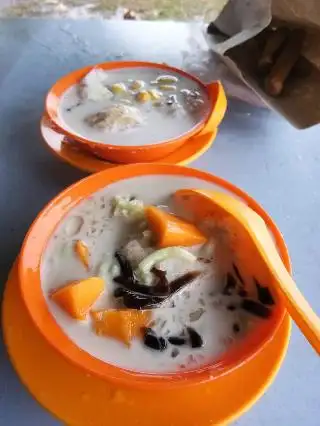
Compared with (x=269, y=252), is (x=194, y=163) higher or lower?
lower

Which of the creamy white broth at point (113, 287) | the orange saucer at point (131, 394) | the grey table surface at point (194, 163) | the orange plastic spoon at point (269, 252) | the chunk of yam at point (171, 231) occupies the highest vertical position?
the orange plastic spoon at point (269, 252)

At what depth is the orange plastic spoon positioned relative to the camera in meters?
0.51

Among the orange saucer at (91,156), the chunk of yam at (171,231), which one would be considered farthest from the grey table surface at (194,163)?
→ the chunk of yam at (171,231)

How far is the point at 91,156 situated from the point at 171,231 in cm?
27

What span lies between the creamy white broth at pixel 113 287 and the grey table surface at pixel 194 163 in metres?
0.10

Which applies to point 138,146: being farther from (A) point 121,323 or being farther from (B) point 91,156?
(A) point 121,323

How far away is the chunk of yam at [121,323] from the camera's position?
52 centimetres

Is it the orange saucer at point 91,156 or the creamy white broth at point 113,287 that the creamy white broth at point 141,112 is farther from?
the creamy white broth at point 113,287

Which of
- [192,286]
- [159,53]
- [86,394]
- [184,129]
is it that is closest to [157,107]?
[184,129]

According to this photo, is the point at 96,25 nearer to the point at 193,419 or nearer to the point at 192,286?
the point at 192,286

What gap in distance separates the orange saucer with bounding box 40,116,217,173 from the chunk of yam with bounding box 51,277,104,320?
0.92ft

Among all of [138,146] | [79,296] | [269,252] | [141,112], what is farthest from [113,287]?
[141,112]

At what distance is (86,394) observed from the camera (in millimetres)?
514

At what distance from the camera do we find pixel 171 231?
60 cm
